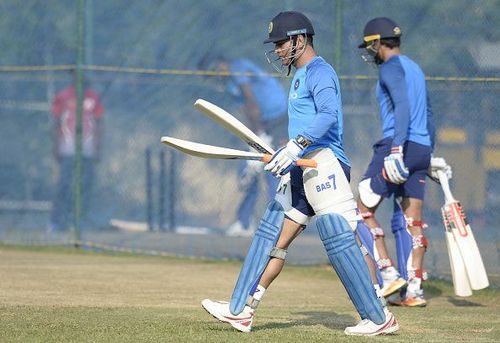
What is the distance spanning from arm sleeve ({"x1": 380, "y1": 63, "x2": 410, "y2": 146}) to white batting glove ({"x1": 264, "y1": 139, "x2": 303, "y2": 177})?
2.24m

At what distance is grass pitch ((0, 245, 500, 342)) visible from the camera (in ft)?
22.0

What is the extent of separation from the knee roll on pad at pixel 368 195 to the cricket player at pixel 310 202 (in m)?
2.06

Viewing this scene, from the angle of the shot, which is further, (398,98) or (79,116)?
(79,116)

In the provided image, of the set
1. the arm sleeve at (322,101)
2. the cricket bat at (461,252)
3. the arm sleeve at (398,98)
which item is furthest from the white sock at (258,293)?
the cricket bat at (461,252)

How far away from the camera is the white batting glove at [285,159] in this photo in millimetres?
6418

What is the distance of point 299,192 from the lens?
6859 millimetres

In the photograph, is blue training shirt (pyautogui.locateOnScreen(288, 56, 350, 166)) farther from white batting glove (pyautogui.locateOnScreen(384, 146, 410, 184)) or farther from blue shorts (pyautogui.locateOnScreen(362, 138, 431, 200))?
blue shorts (pyautogui.locateOnScreen(362, 138, 431, 200))

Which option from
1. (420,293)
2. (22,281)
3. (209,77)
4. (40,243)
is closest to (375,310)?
(420,293)

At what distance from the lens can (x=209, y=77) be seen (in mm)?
12109

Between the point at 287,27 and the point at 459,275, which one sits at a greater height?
the point at 287,27

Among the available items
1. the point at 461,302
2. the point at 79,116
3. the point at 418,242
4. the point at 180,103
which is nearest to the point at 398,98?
the point at 418,242

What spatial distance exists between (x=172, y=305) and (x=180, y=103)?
434 centimetres

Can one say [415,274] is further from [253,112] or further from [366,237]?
[253,112]

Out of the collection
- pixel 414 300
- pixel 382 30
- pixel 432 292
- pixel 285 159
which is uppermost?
pixel 382 30
